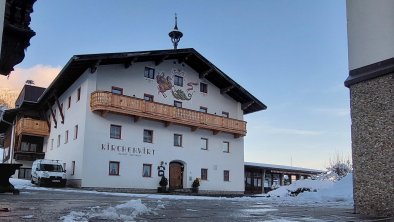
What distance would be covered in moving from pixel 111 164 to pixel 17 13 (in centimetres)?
2394

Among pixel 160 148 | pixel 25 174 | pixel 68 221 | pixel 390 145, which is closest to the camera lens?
pixel 68 221

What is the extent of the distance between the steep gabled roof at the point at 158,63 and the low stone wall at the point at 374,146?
69.6 ft

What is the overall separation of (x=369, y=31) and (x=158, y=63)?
24.4 metres

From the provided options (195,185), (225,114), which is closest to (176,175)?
(195,185)

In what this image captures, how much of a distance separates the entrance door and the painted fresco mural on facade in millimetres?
5261

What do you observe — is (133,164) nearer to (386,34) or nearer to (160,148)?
(160,148)

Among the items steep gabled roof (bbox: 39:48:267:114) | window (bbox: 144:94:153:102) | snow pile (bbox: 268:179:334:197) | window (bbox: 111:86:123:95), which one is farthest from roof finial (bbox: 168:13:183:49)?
snow pile (bbox: 268:179:334:197)

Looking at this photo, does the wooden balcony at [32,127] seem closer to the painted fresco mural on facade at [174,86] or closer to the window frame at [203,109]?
the painted fresco mural on facade at [174,86]

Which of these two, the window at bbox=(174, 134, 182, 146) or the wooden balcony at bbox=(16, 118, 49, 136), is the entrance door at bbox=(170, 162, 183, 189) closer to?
the window at bbox=(174, 134, 182, 146)

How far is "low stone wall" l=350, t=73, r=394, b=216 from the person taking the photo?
7242 millimetres

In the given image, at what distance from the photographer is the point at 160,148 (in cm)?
3028

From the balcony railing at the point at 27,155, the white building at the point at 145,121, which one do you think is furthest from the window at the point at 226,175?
the balcony railing at the point at 27,155

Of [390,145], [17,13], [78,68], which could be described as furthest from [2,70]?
→ [78,68]

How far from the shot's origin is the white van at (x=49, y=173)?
86.3ft
